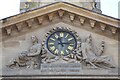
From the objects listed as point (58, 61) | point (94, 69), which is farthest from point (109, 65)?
point (58, 61)

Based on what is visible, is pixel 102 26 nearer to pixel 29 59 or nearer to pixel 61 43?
pixel 61 43

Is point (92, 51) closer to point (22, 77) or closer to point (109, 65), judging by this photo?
point (109, 65)

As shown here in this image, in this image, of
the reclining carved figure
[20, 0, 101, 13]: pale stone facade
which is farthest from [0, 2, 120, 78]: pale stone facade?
[20, 0, 101, 13]: pale stone facade

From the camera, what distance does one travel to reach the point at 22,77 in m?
13.0

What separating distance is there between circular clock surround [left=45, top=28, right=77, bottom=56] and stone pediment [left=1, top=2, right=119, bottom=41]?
1.62 feet

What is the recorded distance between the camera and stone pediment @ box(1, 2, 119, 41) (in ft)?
44.0

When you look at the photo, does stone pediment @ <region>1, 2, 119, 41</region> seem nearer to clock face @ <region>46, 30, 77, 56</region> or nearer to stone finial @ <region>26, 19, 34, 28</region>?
stone finial @ <region>26, 19, 34, 28</region>

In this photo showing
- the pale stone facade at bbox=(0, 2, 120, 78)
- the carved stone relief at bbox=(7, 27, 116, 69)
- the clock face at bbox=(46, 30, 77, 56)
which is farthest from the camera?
the pale stone facade at bbox=(0, 2, 120, 78)

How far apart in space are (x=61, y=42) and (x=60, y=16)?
3.10 ft

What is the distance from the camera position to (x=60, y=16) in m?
13.7

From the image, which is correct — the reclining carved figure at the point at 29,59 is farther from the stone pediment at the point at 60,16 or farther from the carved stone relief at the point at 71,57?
the stone pediment at the point at 60,16

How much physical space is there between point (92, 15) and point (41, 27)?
1778 mm

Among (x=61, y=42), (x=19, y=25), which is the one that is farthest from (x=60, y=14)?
(x=19, y=25)

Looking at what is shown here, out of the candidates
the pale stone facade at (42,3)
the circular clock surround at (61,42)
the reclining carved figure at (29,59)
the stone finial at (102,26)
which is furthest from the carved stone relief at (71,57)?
the pale stone facade at (42,3)
